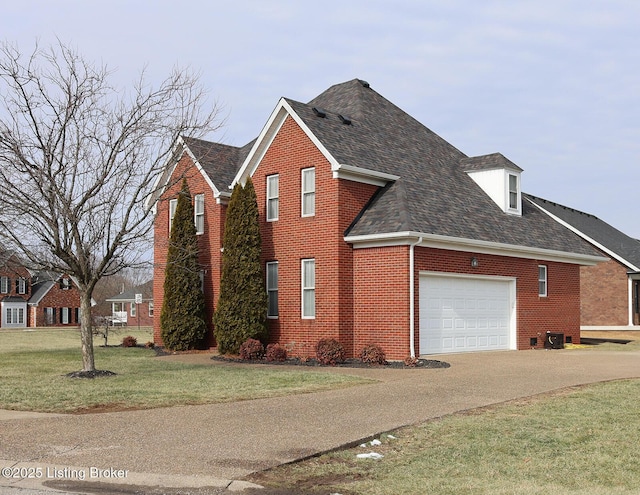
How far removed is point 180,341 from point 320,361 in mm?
7445

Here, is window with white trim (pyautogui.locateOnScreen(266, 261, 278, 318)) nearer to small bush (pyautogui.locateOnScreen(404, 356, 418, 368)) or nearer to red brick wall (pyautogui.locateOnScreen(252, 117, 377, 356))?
red brick wall (pyautogui.locateOnScreen(252, 117, 377, 356))

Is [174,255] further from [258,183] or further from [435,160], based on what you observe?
[435,160]

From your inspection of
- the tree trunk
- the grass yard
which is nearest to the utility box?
the grass yard

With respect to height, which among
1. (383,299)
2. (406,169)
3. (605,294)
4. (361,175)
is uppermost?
(406,169)

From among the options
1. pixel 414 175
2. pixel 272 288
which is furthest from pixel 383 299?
pixel 414 175

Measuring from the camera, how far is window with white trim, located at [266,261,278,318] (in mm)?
23578

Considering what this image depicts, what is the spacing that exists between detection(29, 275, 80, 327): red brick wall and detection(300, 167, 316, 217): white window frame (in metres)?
51.1

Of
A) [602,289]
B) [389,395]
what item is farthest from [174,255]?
[602,289]

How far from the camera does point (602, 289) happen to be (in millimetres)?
38750

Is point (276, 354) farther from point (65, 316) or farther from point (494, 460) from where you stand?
point (65, 316)

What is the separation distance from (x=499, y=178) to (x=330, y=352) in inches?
400

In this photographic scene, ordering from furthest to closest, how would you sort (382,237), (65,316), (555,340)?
1. (65,316)
2. (555,340)
3. (382,237)

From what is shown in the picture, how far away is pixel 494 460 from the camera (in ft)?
27.5

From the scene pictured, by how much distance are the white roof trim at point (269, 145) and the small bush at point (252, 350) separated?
5.59 m
